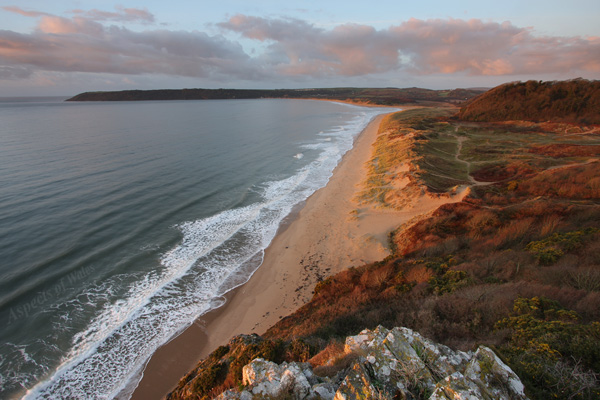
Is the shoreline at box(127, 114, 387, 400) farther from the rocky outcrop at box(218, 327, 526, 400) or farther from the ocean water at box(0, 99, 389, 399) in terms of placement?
the rocky outcrop at box(218, 327, 526, 400)

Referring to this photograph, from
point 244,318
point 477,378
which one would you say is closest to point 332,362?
point 477,378

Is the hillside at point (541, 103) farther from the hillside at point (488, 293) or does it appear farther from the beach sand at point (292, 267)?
the beach sand at point (292, 267)

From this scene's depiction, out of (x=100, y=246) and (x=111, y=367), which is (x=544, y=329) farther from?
(x=100, y=246)

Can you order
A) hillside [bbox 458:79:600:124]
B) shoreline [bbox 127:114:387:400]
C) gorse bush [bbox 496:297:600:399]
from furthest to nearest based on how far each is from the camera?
hillside [bbox 458:79:600:124], shoreline [bbox 127:114:387:400], gorse bush [bbox 496:297:600:399]

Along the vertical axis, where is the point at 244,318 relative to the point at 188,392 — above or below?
below

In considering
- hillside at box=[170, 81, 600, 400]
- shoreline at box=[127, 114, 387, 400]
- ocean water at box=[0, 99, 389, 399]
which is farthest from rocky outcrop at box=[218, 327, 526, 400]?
ocean water at box=[0, 99, 389, 399]

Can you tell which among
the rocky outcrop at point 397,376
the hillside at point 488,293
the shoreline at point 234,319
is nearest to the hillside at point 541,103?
the hillside at point 488,293
